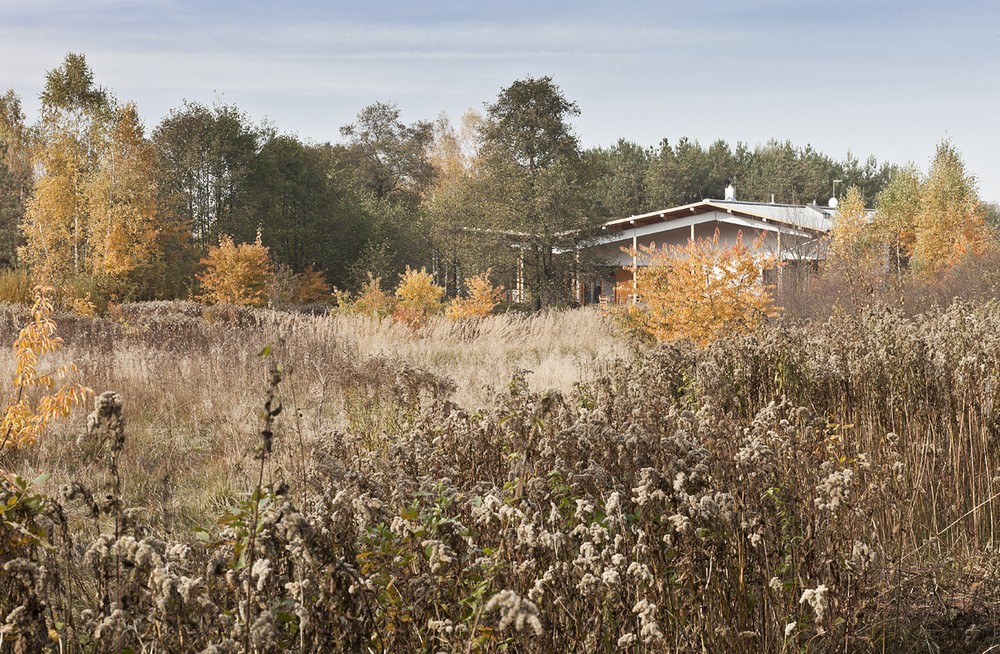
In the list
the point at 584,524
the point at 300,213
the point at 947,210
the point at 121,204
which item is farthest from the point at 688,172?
the point at 584,524

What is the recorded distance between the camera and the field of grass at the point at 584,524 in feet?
7.39

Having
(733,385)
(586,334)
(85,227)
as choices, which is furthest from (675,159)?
(733,385)

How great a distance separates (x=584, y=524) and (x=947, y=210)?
3727 cm

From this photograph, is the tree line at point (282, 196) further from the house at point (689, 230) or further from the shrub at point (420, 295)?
the shrub at point (420, 295)

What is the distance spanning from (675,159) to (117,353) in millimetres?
48034

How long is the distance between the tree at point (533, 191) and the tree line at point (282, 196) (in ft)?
0.16

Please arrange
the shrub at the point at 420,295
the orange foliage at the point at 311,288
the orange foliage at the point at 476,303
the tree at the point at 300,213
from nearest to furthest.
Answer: the shrub at the point at 420,295
the orange foliage at the point at 476,303
the orange foliage at the point at 311,288
the tree at the point at 300,213

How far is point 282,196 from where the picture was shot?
35531 millimetres

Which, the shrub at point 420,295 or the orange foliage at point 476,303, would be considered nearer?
the shrub at point 420,295

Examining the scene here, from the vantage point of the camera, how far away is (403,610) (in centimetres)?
252

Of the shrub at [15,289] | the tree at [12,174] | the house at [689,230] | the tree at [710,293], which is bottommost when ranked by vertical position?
the tree at [710,293]

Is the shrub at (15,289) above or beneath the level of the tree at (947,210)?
beneath

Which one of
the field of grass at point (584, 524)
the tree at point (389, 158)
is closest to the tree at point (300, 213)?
the tree at point (389, 158)

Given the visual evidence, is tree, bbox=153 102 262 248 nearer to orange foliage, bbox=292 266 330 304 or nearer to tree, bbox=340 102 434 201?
orange foliage, bbox=292 266 330 304
